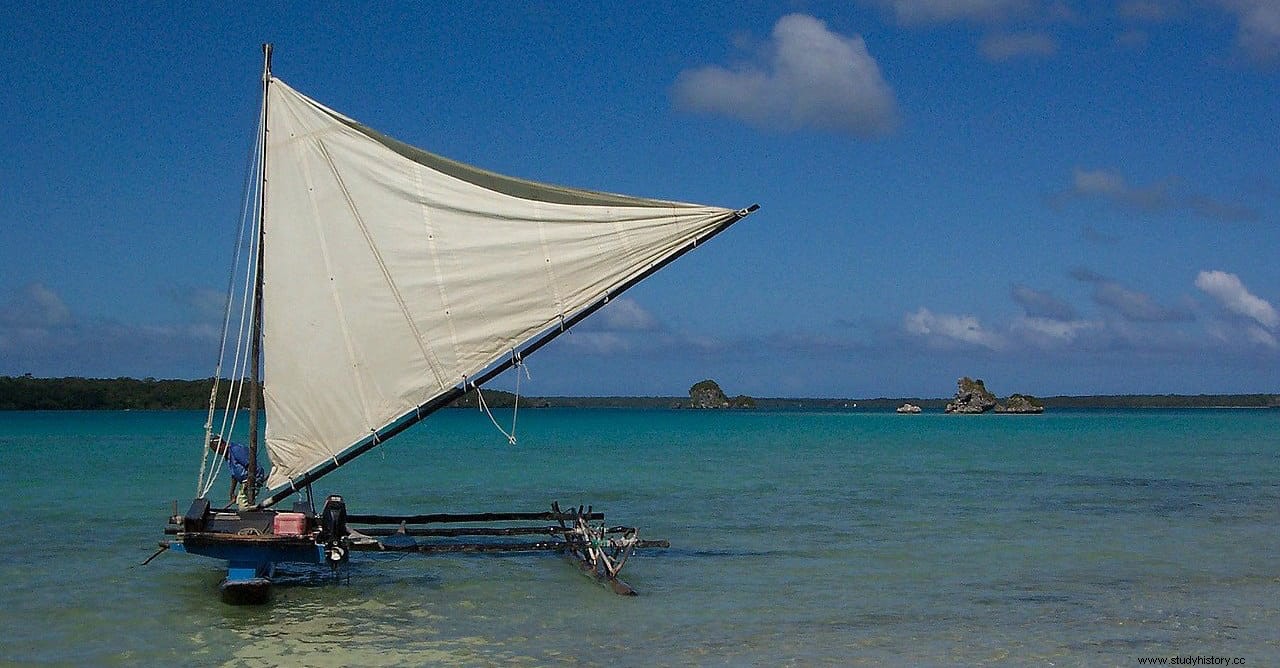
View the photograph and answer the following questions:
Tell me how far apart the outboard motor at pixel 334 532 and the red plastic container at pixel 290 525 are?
284mm

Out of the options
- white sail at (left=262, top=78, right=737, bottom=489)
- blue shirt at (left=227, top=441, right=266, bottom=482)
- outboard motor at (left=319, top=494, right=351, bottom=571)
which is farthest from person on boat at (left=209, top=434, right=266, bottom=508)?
outboard motor at (left=319, top=494, right=351, bottom=571)

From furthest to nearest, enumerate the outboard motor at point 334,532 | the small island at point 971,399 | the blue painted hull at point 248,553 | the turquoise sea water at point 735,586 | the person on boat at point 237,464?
1. the small island at point 971,399
2. the person on boat at point 237,464
3. the outboard motor at point 334,532
4. the blue painted hull at point 248,553
5. the turquoise sea water at point 735,586

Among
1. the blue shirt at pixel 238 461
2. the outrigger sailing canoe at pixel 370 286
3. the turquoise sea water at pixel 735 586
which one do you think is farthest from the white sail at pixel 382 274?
the turquoise sea water at pixel 735 586

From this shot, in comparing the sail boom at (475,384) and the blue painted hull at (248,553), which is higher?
the sail boom at (475,384)

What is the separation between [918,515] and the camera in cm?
2866

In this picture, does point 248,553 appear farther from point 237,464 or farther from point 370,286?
point 370,286

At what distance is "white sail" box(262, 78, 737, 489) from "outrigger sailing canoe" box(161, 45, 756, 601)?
0.02 meters

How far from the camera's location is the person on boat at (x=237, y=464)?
16047 millimetres

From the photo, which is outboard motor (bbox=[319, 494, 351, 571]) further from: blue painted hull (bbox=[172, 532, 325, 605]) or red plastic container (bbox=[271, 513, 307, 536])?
red plastic container (bbox=[271, 513, 307, 536])

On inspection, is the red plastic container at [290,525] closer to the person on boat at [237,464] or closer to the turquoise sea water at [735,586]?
the person on boat at [237,464]

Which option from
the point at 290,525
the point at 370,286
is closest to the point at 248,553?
the point at 290,525

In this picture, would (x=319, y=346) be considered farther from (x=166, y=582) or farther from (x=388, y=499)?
(x=388, y=499)

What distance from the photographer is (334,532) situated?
53.4ft

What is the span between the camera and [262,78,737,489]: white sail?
50.4ft
